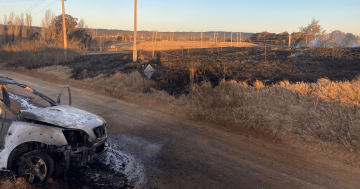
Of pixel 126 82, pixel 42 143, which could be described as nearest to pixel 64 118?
pixel 42 143

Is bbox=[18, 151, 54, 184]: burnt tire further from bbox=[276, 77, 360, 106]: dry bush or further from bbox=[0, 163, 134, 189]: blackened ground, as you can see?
bbox=[276, 77, 360, 106]: dry bush

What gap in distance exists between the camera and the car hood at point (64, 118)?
4344 mm

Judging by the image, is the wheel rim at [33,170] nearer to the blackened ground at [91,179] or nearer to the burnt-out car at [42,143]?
the burnt-out car at [42,143]

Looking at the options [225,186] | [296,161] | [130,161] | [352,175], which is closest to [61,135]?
[130,161]

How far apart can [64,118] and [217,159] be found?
10.9 feet

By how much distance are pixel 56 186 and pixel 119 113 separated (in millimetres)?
5469

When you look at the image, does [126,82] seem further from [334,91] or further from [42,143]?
[42,143]

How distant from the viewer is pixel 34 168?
162 inches

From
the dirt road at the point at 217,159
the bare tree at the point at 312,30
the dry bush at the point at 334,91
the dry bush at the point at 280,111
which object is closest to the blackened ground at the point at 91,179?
the dirt road at the point at 217,159

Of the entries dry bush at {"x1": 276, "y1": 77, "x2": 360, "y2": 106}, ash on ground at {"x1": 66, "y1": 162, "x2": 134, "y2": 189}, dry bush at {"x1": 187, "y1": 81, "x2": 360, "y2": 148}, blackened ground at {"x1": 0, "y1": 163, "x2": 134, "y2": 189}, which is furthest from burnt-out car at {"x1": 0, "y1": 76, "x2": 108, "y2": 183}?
dry bush at {"x1": 276, "y1": 77, "x2": 360, "y2": 106}

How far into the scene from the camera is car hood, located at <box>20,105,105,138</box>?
434cm

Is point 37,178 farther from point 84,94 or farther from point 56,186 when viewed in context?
point 84,94

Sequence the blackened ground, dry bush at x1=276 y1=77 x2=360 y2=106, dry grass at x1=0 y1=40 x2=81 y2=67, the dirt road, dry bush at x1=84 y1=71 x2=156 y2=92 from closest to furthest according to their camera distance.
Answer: the blackened ground
the dirt road
dry bush at x1=276 y1=77 x2=360 y2=106
dry bush at x1=84 y1=71 x2=156 y2=92
dry grass at x1=0 y1=40 x2=81 y2=67

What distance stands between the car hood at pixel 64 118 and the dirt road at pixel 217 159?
1.28 meters
